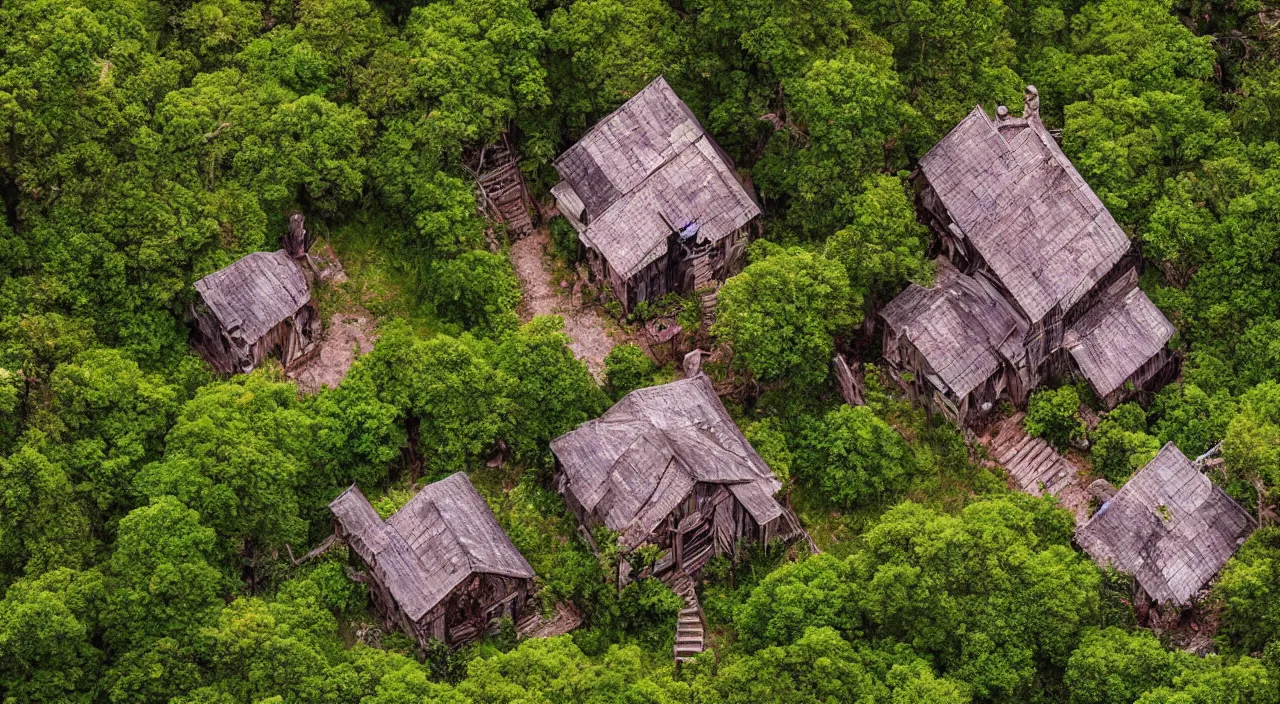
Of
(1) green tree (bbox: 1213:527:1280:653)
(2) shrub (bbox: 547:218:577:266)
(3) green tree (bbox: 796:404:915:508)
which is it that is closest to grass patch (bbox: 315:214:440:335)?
(2) shrub (bbox: 547:218:577:266)

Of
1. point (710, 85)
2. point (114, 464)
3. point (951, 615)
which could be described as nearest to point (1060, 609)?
point (951, 615)

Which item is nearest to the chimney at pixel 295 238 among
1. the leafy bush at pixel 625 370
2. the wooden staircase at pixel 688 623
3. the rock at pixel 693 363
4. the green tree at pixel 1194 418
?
the leafy bush at pixel 625 370

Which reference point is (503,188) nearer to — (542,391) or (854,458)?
(542,391)

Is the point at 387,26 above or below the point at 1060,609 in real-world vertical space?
above

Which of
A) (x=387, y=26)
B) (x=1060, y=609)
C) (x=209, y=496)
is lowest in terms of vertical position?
(x=1060, y=609)

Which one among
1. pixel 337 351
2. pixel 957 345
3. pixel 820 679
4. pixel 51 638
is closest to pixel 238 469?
pixel 51 638

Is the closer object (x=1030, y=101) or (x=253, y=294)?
(x=253, y=294)

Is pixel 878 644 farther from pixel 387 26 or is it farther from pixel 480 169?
pixel 387 26
